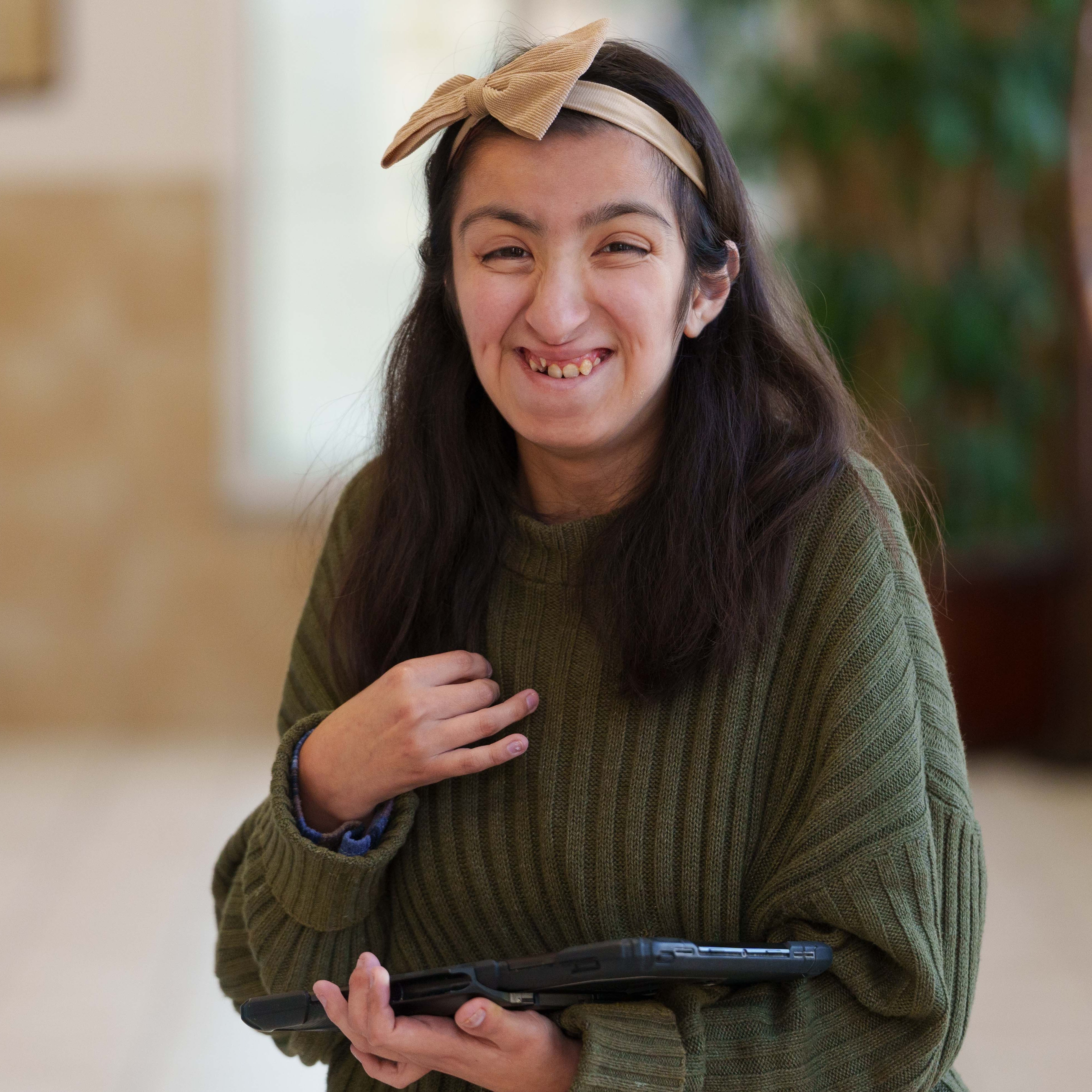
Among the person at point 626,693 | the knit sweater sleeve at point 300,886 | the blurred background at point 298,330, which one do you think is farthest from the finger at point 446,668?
the blurred background at point 298,330

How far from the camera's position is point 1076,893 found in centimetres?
263

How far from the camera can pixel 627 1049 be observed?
3.26 feet

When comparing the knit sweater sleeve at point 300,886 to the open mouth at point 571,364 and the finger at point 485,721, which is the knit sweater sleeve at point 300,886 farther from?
the open mouth at point 571,364

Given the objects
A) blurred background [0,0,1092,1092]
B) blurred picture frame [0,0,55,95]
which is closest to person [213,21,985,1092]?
blurred background [0,0,1092,1092]

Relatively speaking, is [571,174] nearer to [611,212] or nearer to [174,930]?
[611,212]

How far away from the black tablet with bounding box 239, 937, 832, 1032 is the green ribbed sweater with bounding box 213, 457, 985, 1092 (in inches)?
1.0

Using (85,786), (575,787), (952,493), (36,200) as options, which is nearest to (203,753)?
(85,786)

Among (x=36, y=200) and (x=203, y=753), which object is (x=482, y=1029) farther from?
(x=36, y=200)

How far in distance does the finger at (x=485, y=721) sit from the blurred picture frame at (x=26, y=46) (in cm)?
314

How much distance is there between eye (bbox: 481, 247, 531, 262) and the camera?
42.8 inches

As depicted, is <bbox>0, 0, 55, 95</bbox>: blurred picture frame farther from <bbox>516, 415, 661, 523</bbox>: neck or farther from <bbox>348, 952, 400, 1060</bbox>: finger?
<bbox>348, 952, 400, 1060</bbox>: finger

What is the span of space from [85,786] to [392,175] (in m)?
1.85

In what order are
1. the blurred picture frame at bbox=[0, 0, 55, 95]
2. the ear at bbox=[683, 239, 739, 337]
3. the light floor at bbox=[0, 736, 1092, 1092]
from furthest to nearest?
1. the blurred picture frame at bbox=[0, 0, 55, 95]
2. the light floor at bbox=[0, 736, 1092, 1092]
3. the ear at bbox=[683, 239, 739, 337]

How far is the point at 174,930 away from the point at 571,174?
79.6 inches
